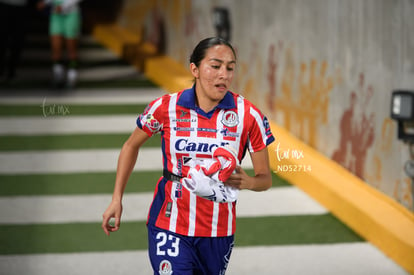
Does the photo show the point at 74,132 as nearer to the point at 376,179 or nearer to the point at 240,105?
the point at 376,179

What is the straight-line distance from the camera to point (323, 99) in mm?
7621

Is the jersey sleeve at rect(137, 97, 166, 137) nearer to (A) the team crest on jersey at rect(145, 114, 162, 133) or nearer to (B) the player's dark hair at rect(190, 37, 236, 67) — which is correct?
(A) the team crest on jersey at rect(145, 114, 162, 133)

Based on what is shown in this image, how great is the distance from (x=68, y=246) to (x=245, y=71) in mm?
3678

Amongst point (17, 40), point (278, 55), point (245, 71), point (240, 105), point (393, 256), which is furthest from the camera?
point (17, 40)

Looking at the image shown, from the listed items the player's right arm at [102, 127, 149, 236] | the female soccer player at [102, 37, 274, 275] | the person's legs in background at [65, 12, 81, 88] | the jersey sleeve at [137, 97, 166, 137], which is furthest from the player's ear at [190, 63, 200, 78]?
the person's legs in background at [65, 12, 81, 88]

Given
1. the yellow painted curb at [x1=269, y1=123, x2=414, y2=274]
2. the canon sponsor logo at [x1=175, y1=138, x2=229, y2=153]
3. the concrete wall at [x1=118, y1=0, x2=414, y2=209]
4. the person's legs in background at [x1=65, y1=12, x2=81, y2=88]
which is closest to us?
the canon sponsor logo at [x1=175, y1=138, x2=229, y2=153]

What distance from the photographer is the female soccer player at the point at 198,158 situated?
338 centimetres

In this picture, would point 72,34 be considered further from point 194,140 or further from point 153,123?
point 194,140

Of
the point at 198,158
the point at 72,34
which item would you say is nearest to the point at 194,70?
the point at 198,158

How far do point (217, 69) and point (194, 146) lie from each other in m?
0.37

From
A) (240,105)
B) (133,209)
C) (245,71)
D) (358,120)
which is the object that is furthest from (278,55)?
(240,105)

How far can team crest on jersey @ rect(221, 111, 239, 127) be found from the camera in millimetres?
3541

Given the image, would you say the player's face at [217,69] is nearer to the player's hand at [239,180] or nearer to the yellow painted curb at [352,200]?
the player's hand at [239,180]

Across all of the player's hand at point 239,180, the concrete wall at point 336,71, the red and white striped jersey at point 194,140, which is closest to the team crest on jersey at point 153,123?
the red and white striped jersey at point 194,140
